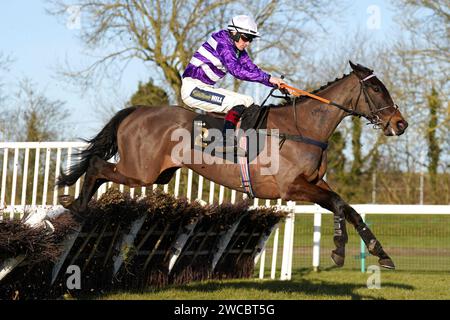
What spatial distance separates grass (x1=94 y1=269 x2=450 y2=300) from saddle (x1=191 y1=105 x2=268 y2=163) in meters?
1.76

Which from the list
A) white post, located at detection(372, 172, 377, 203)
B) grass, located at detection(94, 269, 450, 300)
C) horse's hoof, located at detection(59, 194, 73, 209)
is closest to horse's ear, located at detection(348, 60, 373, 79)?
grass, located at detection(94, 269, 450, 300)

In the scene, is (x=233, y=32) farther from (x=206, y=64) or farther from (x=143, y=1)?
(x=143, y=1)

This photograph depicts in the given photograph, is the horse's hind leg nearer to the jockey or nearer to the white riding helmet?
the jockey

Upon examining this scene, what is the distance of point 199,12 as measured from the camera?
69.3 feet

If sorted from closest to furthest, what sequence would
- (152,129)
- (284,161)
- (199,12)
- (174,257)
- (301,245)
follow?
(284,161)
(152,129)
(174,257)
(301,245)
(199,12)

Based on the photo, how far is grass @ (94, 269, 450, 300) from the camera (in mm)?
8328

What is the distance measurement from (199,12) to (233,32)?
14187mm

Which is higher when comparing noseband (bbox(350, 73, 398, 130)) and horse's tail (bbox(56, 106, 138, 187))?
noseband (bbox(350, 73, 398, 130))

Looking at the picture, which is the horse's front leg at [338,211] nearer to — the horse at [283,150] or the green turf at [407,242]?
the horse at [283,150]

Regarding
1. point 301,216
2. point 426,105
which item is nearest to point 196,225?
point 301,216

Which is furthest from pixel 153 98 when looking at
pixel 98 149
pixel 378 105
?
pixel 378 105

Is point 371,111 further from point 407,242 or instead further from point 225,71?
point 407,242

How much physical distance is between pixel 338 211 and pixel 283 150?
2.66 ft

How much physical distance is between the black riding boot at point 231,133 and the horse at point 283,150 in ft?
0.48
